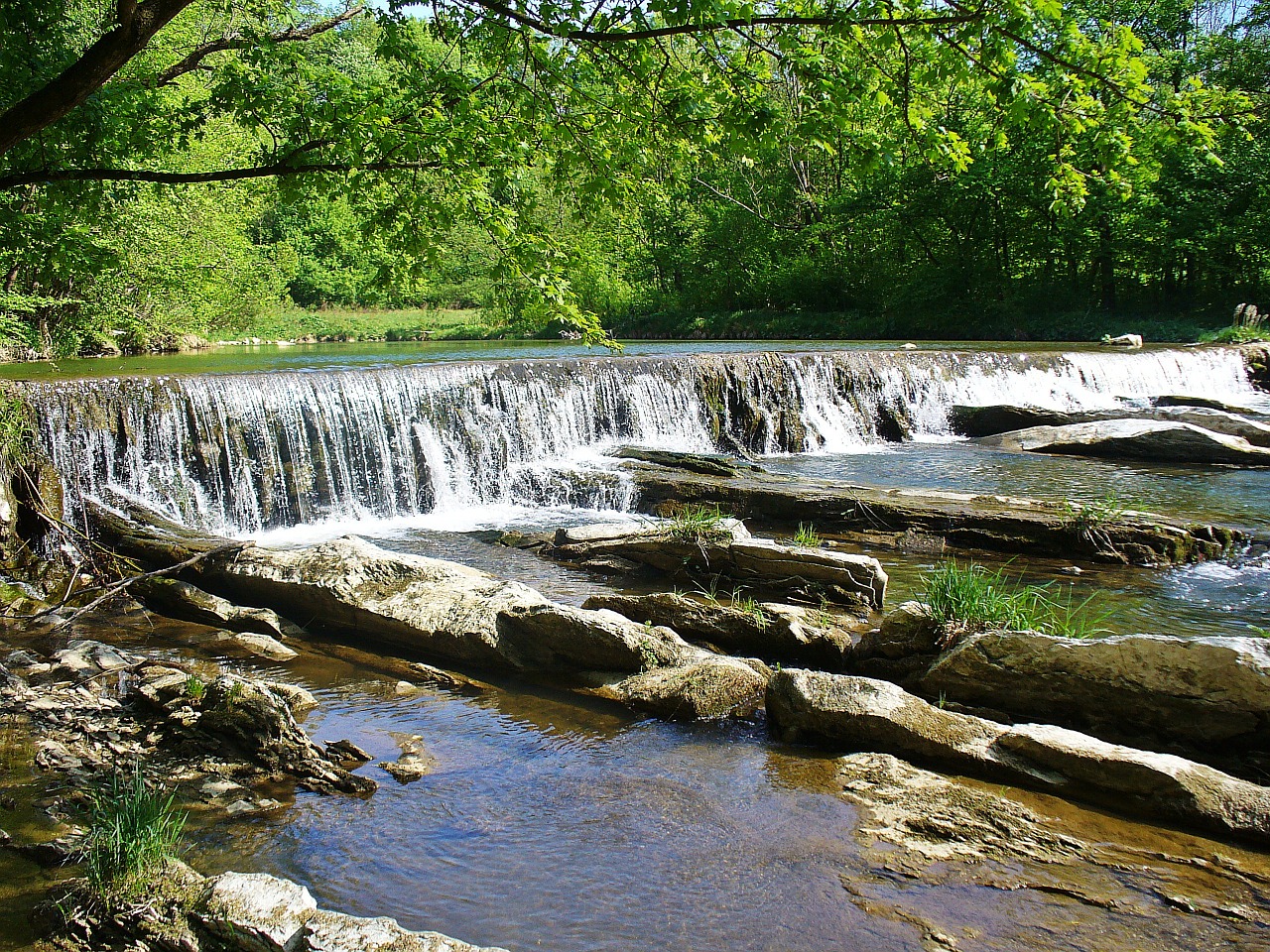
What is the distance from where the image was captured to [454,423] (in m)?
12.8

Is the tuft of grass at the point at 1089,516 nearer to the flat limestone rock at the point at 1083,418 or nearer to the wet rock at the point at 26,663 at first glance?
the flat limestone rock at the point at 1083,418

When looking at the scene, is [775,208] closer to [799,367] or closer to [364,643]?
[799,367]

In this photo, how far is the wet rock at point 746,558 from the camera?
710cm

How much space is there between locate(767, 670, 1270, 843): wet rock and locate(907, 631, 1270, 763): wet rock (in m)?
0.35

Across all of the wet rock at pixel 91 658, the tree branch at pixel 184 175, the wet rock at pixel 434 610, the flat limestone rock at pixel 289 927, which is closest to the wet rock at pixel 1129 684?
the wet rock at pixel 434 610

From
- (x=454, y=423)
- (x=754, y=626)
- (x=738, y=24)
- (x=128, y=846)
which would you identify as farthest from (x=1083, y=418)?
(x=128, y=846)

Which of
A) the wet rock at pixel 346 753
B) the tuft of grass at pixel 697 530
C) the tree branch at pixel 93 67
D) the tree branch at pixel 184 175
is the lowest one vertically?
the wet rock at pixel 346 753

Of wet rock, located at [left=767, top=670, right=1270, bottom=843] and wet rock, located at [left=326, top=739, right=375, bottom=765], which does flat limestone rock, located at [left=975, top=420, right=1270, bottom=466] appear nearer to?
wet rock, located at [left=767, top=670, right=1270, bottom=843]

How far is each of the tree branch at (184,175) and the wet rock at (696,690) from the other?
3227mm

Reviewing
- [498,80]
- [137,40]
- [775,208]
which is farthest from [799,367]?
[775,208]

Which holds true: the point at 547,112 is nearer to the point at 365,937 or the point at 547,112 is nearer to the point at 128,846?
the point at 128,846

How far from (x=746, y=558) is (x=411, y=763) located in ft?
11.8

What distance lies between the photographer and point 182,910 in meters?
2.98

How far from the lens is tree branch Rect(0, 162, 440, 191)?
15.5ft
